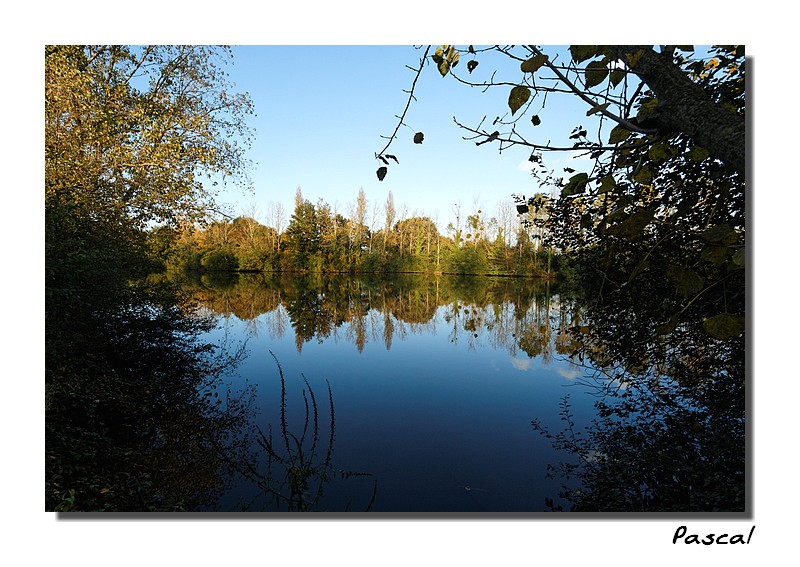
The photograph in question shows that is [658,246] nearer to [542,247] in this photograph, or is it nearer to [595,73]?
[595,73]

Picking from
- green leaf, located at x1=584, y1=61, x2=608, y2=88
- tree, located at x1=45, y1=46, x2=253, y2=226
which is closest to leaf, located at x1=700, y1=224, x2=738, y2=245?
green leaf, located at x1=584, y1=61, x2=608, y2=88

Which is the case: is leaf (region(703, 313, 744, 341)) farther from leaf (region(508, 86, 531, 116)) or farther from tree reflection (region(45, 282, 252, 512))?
tree reflection (region(45, 282, 252, 512))

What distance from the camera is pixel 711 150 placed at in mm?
1407

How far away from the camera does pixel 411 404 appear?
5039 mm

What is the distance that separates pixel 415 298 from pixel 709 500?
14.7 meters

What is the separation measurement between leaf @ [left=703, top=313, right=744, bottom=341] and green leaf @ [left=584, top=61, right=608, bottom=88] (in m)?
0.86

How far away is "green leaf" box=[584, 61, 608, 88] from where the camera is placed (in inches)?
54.7

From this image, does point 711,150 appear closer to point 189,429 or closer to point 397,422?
point 397,422

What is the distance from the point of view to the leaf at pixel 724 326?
3.80 ft

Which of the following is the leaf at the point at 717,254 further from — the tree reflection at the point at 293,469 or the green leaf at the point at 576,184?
the tree reflection at the point at 293,469

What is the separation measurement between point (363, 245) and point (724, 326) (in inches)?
960

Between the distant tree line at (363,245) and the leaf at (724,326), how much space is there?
65.0 feet
